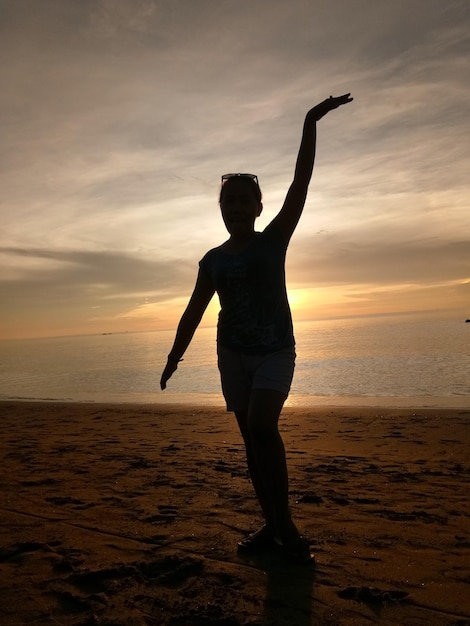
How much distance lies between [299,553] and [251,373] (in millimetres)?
1166

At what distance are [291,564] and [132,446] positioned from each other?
530cm

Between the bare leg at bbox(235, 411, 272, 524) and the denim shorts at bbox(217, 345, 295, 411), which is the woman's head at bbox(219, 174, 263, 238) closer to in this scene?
the denim shorts at bbox(217, 345, 295, 411)

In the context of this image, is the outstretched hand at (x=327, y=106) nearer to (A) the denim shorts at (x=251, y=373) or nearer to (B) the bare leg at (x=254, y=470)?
(A) the denim shorts at (x=251, y=373)

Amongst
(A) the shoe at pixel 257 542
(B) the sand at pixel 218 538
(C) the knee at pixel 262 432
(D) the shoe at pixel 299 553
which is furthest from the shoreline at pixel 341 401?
(C) the knee at pixel 262 432

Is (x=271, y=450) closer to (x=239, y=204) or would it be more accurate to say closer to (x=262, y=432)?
(x=262, y=432)

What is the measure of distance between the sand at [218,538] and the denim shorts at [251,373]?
1.06 meters

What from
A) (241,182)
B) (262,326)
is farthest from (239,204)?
(262,326)

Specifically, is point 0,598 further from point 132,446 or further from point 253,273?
point 132,446

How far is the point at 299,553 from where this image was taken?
3172mm

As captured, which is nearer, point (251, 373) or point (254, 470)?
point (251, 373)

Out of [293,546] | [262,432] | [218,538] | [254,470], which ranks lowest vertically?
[218,538]

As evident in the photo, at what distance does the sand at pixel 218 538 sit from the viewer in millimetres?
2643

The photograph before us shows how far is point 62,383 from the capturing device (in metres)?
30.6

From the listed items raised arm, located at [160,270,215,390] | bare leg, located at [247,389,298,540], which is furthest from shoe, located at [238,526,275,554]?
raised arm, located at [160,270,215,390]
